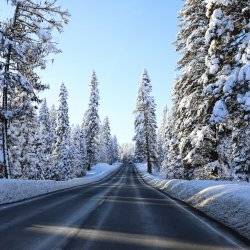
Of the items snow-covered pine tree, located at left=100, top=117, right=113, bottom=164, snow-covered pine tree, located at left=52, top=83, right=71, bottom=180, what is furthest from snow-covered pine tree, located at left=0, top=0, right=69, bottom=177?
snow-covered pine tree, located at left=100, top=117, right=113, bottom=164

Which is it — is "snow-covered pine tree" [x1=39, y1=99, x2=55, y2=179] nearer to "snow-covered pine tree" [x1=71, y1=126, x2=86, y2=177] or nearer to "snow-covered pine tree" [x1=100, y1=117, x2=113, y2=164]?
"snow-covered pine tree" [x1=71, y1=126, x2=86, y2=177]

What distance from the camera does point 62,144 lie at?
255ft

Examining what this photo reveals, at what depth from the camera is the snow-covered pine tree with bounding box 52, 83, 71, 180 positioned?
74.4 meters

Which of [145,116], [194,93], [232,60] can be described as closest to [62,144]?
[145,116]

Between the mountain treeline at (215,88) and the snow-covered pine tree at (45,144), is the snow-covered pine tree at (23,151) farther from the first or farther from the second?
the mountain treeline at (215,88)

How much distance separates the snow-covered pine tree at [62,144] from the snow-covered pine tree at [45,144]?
130 cm

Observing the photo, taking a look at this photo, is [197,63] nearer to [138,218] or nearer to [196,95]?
[196,95]

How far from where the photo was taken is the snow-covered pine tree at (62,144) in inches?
2928

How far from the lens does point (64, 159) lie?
250 ft

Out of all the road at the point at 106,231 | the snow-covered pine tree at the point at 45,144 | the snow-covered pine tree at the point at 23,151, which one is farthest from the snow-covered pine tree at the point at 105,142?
the road at the point at 106,231

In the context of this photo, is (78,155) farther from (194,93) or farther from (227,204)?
(227,204)

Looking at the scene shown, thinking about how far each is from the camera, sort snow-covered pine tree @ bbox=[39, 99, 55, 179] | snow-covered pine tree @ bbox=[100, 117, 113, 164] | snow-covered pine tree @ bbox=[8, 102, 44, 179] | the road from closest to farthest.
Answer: the road
snow-covered pine tree @ bbox=[8, 102, 44, 179]
snow-covered pine tree @ bbox=[39, 99, 55, 179]
snow-covered pine tree @ bbox=[100, 117, 113, 164]

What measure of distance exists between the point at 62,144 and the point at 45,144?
3688 mm

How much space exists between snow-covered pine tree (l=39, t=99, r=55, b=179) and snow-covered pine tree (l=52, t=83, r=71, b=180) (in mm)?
1303
